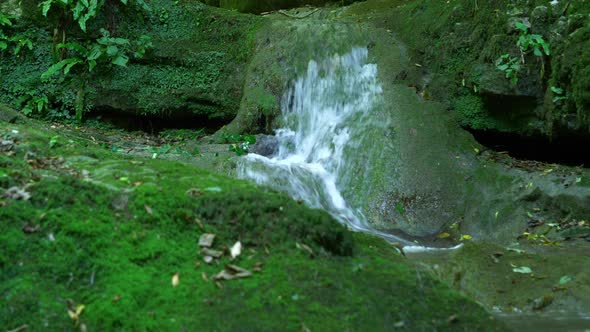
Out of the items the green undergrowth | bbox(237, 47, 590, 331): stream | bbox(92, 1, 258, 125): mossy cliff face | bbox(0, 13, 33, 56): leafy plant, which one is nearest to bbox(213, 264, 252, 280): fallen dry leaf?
the green undergrowth

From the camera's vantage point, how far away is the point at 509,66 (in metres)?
8.56

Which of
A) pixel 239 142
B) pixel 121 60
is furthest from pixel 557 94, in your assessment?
pixel 121 60

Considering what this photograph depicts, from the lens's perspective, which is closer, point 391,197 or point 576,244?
point 576,244

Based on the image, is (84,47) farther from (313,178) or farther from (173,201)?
(173,201)

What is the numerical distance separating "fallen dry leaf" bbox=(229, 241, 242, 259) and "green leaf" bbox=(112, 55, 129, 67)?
8.80 metres

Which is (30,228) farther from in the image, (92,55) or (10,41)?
(10,41)

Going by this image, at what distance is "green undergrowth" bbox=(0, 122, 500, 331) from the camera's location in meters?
2.68

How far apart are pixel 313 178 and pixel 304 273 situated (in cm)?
568

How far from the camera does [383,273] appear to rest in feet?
10.0

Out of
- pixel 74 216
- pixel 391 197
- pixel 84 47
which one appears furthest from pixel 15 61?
pixel 74 216

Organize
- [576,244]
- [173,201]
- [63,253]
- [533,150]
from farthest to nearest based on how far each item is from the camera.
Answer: [533,150], [576,244], [173,201], [63,253]

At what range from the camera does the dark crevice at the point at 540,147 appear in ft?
27.9

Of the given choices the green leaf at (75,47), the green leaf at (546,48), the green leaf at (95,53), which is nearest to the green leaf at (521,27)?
the green leaf at (546,48)

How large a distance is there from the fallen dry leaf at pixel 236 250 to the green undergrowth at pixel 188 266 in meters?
0.03
